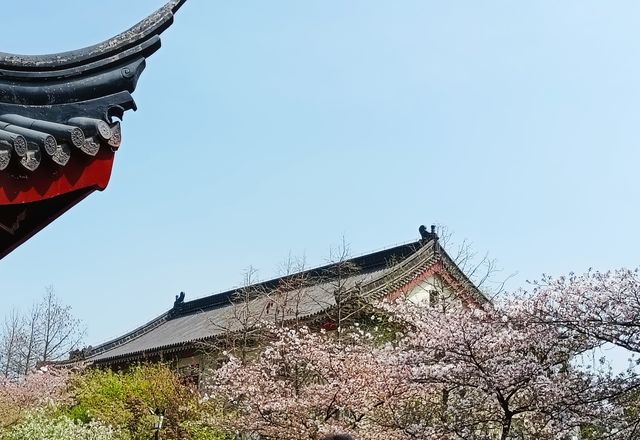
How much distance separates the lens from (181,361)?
23.5 meters

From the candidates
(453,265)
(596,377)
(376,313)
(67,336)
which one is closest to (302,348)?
(376,313)

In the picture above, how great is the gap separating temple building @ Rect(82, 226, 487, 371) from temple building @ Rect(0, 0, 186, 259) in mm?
12649

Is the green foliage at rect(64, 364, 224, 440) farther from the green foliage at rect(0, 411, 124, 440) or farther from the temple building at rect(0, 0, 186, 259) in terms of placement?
the temple building at rect(0, 0, 186, 259)

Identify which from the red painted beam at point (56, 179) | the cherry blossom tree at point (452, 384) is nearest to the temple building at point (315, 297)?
the cherry blossom tree at point (452, 384)

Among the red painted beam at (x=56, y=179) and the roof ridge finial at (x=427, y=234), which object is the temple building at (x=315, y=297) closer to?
the roof ridge finial at (x=427, y=234)

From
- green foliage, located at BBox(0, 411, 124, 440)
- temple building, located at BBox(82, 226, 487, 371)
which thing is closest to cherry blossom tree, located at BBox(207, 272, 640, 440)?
temple building, located at BBox(82, 226, 487, 371)

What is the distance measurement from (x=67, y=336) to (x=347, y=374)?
3423 cm

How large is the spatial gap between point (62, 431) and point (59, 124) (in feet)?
45.6

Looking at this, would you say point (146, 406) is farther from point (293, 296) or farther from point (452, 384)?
point (452, 384)

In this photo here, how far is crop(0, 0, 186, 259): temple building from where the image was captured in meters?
2.79

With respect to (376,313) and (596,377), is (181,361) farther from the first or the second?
(596,377)

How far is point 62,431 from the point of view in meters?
15.0

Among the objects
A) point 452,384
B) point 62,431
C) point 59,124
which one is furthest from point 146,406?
point 59,124

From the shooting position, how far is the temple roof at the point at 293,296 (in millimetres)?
18609
